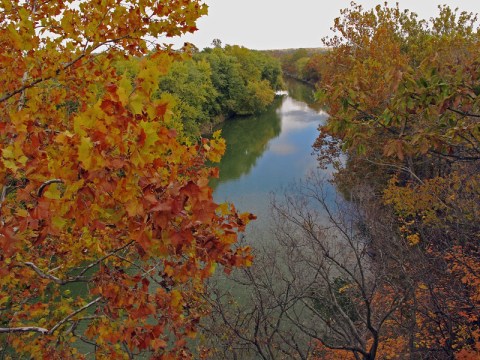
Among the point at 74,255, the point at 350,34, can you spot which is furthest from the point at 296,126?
the point at 74,255

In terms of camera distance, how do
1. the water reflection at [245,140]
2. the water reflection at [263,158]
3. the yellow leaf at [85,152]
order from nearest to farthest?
the yellow leaf at [85,152]
the water reflection at [263,158]
the water reflection at [245,140]

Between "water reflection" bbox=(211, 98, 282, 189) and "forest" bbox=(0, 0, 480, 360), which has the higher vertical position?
"water reflection" bbox=(211, 98, 282, 189)

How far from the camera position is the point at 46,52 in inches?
160

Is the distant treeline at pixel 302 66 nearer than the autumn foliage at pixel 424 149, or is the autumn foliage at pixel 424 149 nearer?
the autumn foliage at pixel 424 149

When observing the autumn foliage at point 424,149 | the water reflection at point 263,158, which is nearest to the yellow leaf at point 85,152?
the autumn foliage at point 424,149

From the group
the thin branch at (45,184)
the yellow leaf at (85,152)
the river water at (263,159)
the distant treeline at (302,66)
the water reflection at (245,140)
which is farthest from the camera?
the distant treeline at (302,66)

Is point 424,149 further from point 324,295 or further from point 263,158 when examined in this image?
point 263,158

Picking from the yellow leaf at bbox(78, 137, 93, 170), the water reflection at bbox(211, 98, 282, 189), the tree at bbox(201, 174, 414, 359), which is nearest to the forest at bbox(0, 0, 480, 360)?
the yellow leaf at bbox(78, 137, 93, 170)

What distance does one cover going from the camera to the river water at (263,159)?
18.2 m

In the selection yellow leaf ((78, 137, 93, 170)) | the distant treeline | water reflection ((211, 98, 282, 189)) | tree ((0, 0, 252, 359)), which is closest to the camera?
yellow leaf ((78, 137, 93, 170))

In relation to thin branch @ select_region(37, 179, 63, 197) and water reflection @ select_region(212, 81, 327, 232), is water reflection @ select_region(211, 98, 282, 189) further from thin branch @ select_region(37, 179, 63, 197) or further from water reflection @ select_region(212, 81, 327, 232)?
thin branch @ select_region(37, 179, 63, 197)

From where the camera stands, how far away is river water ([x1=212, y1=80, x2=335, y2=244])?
18188mm

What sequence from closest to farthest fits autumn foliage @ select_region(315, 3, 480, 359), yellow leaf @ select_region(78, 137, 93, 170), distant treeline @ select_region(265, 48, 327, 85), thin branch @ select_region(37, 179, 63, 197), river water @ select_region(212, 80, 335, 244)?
yellow leaf @ select_region(78, 137, 93, 170)
thin branch @ select_region(37, 179, 63, 197)
autumn foliage @ select_region(315, 3, 480, 359)
river water @ select_region(212, 80, 335, 244)
distant treeline @ select_region(265, 48, 327, 85)

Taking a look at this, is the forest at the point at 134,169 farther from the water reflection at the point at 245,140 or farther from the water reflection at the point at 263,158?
the water reflection at the point at 245,140
